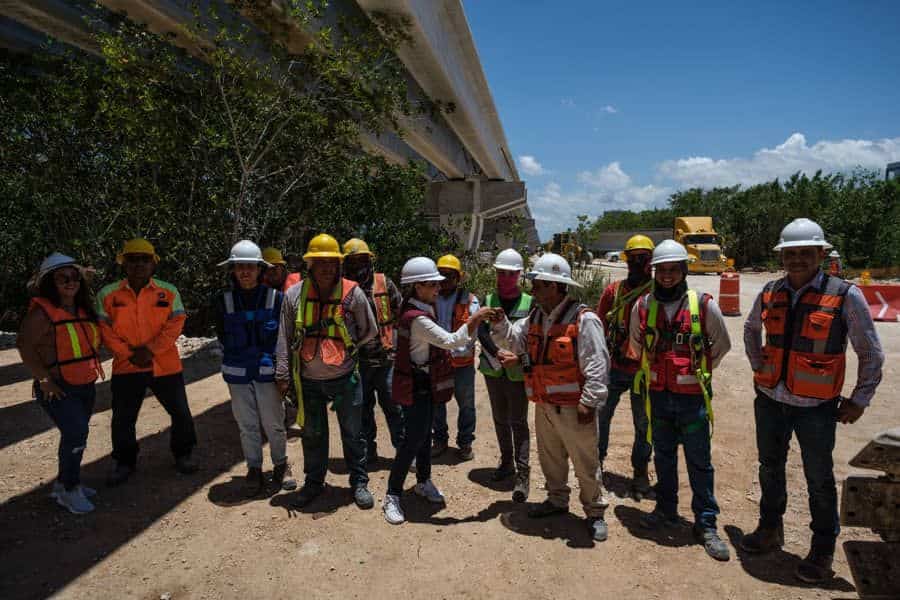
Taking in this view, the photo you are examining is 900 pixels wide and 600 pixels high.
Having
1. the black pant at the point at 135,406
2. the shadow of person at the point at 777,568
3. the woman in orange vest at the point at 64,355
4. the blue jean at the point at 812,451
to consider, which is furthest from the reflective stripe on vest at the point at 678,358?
the woman in orange vest at the point at 64,355

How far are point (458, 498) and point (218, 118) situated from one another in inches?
231

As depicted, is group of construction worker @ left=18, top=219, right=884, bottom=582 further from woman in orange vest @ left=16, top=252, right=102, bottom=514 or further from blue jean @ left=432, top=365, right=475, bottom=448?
blue jean @ left=432, top=365, right=475, bottom=448

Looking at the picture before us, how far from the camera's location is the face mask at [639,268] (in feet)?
13.4

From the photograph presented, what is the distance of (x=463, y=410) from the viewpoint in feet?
16.1

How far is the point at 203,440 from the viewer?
209 inches

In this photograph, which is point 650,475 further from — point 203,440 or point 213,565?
point 203,440

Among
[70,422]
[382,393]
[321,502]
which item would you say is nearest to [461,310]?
[382,393]

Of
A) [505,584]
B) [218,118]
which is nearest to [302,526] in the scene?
[505,584]

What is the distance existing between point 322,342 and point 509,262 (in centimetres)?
149

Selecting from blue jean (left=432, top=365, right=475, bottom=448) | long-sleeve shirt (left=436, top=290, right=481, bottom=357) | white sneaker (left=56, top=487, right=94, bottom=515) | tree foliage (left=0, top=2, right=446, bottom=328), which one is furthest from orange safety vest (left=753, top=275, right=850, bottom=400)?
tree foliage (left=0, top=2, right=446, bottom=328)

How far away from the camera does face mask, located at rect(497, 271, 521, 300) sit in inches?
158

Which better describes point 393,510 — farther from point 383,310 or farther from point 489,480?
point 383,310

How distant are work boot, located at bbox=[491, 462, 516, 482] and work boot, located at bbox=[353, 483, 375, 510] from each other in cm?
105

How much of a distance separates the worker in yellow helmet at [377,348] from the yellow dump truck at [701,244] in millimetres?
25629
